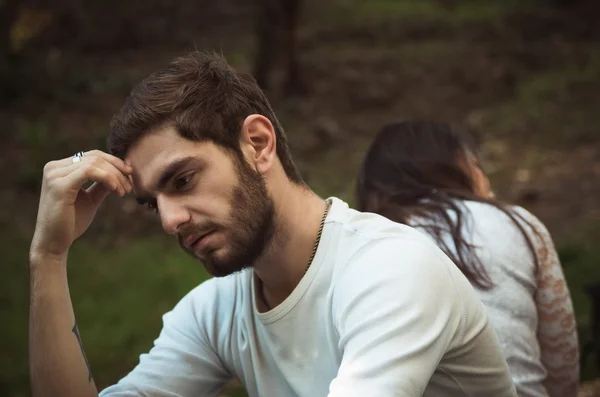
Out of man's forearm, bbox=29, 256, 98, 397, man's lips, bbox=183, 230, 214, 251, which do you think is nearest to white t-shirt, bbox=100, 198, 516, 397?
man's forearm, bbox=29, 256, 98, 397

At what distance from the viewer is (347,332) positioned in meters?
2.03

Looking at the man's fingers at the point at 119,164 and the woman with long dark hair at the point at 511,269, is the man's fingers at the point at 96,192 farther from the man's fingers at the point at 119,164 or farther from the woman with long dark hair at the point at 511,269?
the woman with long dark hair at the point at 511,269

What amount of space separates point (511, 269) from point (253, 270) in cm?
101

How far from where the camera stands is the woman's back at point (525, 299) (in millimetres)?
2936

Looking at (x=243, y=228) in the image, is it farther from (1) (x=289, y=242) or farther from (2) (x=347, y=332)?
(2) (x=347, y=332)

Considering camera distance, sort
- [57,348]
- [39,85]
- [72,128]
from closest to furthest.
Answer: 1. [57,348]
2. [72,128]
3. [39,85]

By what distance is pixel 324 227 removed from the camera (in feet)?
7.68

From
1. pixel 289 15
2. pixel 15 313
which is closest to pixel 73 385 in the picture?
pixel 15 313

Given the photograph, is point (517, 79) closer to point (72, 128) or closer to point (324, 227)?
point (72, 128)

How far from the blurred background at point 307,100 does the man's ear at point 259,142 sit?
2.44m

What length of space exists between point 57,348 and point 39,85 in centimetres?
938

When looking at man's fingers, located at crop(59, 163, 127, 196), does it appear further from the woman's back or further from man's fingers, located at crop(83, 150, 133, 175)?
the woman's back

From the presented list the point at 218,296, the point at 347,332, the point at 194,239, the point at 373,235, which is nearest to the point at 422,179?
the point at 218,296

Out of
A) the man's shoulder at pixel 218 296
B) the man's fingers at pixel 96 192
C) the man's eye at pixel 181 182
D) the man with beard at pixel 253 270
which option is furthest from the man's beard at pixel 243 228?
the man's fingers at pixel 96 192
